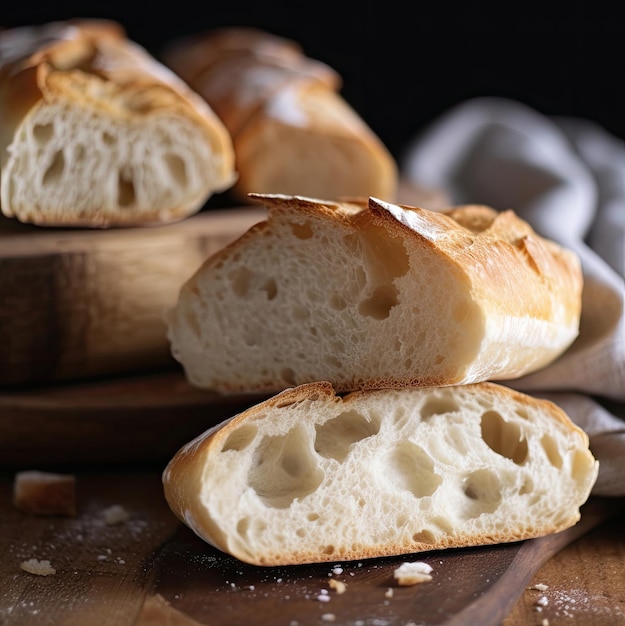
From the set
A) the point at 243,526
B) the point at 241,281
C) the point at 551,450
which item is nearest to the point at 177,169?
the point at 241,281

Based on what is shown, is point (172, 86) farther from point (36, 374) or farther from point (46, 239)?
point (36, 374)

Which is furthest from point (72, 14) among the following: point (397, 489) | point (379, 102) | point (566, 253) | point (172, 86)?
point (397, 489)

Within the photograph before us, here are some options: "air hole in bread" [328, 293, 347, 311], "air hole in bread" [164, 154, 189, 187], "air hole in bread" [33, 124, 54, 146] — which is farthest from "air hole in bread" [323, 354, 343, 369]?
"air hole in bread" [33, 124, 54, 146]

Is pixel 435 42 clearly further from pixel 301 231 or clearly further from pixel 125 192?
pixel 301 231

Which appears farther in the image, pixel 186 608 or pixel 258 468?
pixel 258 468

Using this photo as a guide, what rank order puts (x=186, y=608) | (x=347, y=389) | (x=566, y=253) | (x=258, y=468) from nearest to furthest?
(x=186, y=608), (x=258, y=468), (x=347, y=389), (x=566, y=253)

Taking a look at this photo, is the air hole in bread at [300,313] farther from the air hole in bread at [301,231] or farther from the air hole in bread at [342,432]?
the air hole in bread at [342,432]
